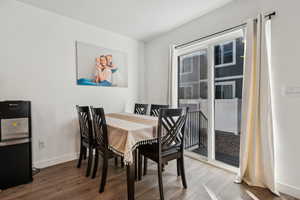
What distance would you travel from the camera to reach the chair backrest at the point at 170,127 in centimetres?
160

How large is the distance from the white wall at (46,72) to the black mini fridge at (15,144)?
1.35ft

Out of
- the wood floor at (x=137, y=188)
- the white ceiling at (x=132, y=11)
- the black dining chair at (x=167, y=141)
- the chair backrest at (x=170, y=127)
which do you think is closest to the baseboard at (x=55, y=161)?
the wood floor at (x=137, y=188)

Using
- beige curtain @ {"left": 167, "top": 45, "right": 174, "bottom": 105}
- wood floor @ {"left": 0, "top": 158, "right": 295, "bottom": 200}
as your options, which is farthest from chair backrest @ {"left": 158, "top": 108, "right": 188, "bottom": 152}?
beige curtain @ {"left": 167, "top": 45, "right": 174, "bottom": 105}

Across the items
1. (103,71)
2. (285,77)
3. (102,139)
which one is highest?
(103,71)

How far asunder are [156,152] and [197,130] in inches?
58.6

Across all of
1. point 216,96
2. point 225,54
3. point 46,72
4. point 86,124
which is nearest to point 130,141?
point 86,124

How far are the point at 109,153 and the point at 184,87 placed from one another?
77.9 inches

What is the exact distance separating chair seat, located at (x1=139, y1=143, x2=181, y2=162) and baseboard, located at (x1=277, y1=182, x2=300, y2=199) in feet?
4.04

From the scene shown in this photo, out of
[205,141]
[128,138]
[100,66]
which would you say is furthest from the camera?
[100,66]

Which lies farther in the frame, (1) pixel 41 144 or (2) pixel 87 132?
(1) pixel 41 144

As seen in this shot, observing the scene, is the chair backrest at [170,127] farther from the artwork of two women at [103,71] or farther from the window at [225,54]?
the artwork of two women at [103,71]

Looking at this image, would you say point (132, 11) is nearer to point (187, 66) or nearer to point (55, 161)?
point (187, 66)

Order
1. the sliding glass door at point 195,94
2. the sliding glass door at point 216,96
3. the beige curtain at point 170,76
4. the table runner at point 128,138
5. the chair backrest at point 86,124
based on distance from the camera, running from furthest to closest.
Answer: the beige curtain at point 170,76 → the sliding glass door at point 195,94 → the sliding glass door at point 216,96 → the chair backrest at point 86,124 → the table runner at point 128,138

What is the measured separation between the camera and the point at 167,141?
1730 millimetres
